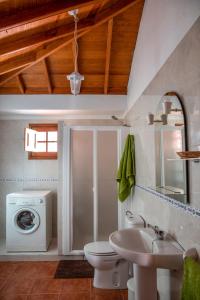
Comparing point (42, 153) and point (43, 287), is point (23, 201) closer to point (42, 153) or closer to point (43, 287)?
point (42, 153)

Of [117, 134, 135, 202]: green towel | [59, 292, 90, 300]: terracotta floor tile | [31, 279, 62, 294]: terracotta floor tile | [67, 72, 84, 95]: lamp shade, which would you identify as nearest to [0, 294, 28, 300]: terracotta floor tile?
[31, 279, 62, 294]: terracotta floor tile

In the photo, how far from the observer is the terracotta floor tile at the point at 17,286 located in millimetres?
3020

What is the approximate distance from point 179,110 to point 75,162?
8.10 ft

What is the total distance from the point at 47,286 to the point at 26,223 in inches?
46.8

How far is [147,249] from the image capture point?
86.0 inches

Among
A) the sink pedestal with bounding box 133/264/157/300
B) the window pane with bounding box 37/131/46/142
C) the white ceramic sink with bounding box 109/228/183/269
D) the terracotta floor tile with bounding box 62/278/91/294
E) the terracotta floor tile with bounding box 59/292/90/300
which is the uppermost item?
the window pane with bounding box 37/131/46/142

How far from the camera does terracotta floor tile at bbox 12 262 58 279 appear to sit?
3.45m

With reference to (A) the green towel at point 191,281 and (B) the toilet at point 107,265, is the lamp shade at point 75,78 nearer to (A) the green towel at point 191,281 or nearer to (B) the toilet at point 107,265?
(B) the toilet at point 107,265

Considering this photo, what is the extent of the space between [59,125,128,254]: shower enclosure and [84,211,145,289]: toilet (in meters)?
0.81

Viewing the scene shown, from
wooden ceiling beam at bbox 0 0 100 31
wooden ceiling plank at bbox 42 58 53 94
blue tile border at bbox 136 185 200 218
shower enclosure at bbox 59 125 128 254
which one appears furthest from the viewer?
shower enclosure at bbox 59 125 128 254

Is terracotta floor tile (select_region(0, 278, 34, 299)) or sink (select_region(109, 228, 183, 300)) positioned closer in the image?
sink (select_region(109, 228, 183, 300))

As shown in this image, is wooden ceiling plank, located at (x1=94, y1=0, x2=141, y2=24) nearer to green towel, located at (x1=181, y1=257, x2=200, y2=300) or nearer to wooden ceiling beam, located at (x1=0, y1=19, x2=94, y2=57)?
wooden ceiling beam, located at (x1=0, y1=19, x2=94, y2=57)

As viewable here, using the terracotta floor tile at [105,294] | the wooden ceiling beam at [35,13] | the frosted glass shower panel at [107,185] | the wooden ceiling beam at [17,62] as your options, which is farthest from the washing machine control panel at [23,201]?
the wooden ceiling beam at [35,13]

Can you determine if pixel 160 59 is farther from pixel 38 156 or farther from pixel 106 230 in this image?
pixel 38 156
